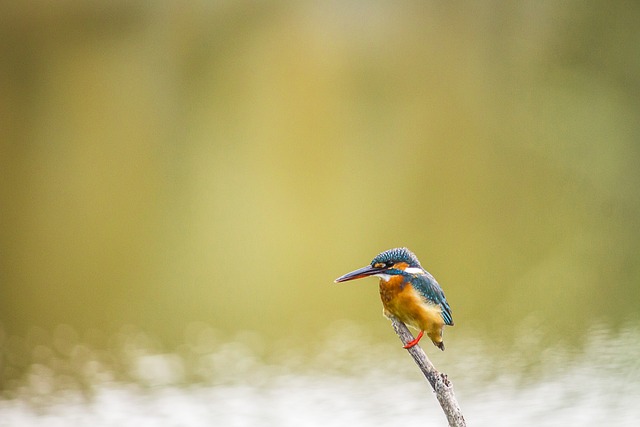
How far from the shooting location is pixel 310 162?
1003 centimetres

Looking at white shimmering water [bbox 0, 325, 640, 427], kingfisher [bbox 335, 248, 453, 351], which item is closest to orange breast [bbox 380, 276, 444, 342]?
kingfisher [bbox 335, 248, 453, 351]

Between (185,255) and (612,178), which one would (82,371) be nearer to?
(185,255)

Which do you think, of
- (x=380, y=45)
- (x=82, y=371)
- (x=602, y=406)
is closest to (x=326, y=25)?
(x=380, y=45)

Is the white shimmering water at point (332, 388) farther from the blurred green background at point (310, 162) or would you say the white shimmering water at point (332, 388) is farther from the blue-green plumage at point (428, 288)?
the blue-green plumage at point (428, 288)

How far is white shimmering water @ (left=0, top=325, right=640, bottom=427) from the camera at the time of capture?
500 cm

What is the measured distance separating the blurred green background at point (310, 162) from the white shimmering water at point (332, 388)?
0.51 metres

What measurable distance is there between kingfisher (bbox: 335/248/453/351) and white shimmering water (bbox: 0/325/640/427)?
353 centimetres

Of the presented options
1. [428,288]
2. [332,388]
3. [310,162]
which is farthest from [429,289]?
[310,162]

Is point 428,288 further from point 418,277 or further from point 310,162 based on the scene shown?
point 310,162

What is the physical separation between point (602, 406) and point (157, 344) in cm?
352

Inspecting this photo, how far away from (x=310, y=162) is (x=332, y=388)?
485 cm

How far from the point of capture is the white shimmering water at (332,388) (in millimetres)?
4996

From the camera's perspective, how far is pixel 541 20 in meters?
10.6

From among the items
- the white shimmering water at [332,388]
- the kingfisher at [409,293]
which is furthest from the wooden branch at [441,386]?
the white shimmering water at [332,388]
